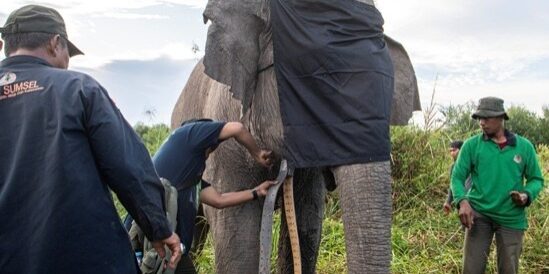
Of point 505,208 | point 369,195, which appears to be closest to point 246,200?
point 369,195

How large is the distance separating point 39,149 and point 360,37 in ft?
5.91

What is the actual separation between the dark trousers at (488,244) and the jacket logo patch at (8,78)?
12.9 ft

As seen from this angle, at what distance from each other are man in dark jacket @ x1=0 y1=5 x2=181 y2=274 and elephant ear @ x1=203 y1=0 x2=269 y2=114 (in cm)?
128

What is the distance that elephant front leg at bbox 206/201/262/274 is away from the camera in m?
4.78

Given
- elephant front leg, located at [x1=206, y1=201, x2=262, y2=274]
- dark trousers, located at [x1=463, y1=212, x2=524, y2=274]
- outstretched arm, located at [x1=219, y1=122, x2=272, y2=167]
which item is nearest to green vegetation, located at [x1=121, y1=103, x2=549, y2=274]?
dark trousers, located at [x1=463, y1=212, x2=524, y2=274]

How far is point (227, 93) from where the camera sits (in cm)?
503

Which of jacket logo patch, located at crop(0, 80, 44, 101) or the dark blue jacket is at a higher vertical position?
jacket logo patch, located at crop(0, 80, 44, 101)

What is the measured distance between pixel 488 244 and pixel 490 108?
103 centimetres

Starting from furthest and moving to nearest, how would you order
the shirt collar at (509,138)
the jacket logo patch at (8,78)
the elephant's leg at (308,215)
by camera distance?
→ the shirt collar at (509,138) < the elephant's leg at (308,215) < the jacket logo patch at (8,78)

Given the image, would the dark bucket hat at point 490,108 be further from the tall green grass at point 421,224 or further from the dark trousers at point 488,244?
Result: the tall green grass at point 421,224

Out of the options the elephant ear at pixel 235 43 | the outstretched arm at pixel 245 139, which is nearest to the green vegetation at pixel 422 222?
the outstretched arm at pixel 245 139

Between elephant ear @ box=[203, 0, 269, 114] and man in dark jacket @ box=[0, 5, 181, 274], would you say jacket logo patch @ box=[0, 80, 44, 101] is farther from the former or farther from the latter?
elephant ear @ box=[203, 0, 269, 114]

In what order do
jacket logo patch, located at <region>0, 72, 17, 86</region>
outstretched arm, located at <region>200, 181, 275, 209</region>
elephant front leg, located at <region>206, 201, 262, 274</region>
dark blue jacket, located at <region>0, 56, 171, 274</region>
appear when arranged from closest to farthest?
dark blue jacket, located at <region>0, 56, 171, 274</region> < jacket logo patch, located at <region>0, 72, 17, 86</region> < outstretched arm, located at <region>200, 181, 275, 209</region> < elephant front leg, located at <region>206, 201, 262, 274</region>

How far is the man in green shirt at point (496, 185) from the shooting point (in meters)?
5.99
